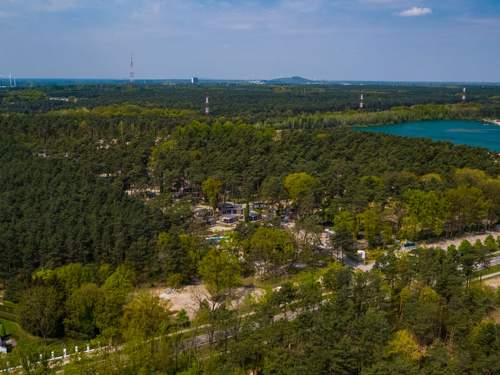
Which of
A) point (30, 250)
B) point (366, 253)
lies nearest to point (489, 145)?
point (366, 253)

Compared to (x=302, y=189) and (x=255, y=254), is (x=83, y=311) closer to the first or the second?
(x=255, y=254)

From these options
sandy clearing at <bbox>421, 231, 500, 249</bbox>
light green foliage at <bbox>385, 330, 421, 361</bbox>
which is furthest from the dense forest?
sandy clearing at <bbox>421, 231, 500, 249</bbox>

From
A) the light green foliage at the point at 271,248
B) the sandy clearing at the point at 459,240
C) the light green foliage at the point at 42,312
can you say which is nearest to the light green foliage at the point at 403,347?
the light green foliage at the point at 271,248

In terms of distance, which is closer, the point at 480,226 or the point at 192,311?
the point at 192,311

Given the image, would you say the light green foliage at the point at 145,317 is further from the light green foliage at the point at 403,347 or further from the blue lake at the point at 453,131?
the blue lake at the point at 453,131

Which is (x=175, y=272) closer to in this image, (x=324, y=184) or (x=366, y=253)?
(x=366, y=253)

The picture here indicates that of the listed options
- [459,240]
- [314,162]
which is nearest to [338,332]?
[459,240]
